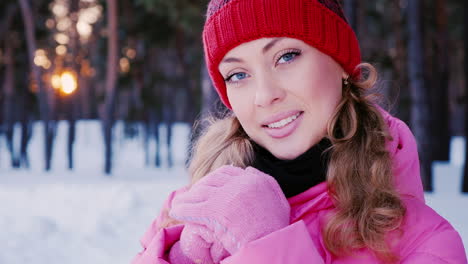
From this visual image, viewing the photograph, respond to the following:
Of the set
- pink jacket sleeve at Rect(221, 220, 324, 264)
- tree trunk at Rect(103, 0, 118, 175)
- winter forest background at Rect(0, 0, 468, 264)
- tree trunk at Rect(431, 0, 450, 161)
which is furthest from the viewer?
tree trunk at Rect(431, 0, 450, 161)

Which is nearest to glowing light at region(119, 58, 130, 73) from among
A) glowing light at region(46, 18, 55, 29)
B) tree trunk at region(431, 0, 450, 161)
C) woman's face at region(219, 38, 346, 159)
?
glowing light at region(46, 18, 55, 29)

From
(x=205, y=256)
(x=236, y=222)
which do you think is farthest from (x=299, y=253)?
(x=205, y=256)

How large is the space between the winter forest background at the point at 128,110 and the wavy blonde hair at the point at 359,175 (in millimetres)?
623

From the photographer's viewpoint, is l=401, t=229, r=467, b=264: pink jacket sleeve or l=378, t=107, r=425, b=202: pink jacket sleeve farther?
l=378, t=107, r=425, b=202: pink jacket sleeve

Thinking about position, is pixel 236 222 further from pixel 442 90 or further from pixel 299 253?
pixel 442 90

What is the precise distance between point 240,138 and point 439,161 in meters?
14.6

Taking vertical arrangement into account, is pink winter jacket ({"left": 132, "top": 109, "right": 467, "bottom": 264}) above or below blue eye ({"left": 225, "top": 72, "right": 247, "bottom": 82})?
below

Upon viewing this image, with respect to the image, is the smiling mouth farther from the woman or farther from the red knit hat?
the red knit hat

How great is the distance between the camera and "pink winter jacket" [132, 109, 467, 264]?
1.38 metres

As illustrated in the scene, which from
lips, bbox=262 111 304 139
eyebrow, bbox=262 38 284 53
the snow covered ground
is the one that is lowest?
the snow covered ground

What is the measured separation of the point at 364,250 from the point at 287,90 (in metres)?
0.61

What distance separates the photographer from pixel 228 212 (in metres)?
1.44

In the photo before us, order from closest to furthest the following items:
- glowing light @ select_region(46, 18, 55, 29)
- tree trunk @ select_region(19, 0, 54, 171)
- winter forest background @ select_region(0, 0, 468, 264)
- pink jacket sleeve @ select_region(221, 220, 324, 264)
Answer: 1. pink jacket sleeve @ select_region(221, 220, 324, 264)
2. winter forest background @ select_region(0, 0, 468, 264)
3. tree trunk @ select_region(19, 0, 54, 171)
4. glowing light @ select_region(46, 18, 55, 29)

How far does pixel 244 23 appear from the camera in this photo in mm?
1688
